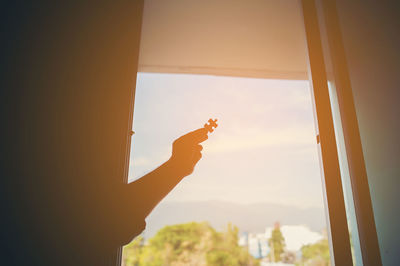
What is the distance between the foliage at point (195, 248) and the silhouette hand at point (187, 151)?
658 cm

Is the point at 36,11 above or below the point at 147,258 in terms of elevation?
above

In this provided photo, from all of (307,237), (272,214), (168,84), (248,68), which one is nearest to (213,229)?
(272,214)

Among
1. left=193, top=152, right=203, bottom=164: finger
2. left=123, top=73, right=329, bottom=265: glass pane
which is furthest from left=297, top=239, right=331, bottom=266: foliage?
left=193, top=152, right=203, bottom=164: finger

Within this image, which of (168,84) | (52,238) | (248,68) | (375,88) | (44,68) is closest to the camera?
(52,238)

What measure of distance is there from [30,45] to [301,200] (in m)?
7.84

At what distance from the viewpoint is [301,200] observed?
7207 mm

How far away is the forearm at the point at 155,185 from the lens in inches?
27.2

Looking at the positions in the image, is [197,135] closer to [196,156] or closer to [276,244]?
[196,156]

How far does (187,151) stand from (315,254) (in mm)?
8007

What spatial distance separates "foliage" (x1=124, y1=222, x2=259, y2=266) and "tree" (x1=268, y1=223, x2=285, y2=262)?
564 millimetres

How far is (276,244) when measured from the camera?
6910 millimetres

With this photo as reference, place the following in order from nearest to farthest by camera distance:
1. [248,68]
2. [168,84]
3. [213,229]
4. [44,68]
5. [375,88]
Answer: [44,68] < [375,88] < [248,68] < [168,84] < [213,229]

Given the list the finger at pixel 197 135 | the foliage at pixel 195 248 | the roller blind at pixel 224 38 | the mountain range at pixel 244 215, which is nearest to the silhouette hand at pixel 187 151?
the finger at pixel 197 135

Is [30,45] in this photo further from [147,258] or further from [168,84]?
[147,258]
